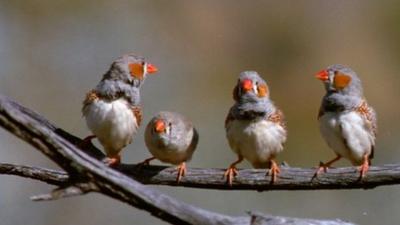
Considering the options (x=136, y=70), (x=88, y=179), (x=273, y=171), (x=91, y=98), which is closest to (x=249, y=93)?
(x=273, y=171)

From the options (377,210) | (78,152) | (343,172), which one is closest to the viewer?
(78,152)

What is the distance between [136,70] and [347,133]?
1190 mm

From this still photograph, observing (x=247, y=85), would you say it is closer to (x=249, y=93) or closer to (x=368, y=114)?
(x=249, y=93)

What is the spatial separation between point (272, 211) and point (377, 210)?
104cm

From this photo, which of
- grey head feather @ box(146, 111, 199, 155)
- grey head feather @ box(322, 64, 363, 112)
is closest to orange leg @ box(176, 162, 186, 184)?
grey head feather @ box(146, 111, 199, 155)

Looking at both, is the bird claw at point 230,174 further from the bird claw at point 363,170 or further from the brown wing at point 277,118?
the bird claw at point 363,170

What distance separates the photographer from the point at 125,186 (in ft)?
14.9

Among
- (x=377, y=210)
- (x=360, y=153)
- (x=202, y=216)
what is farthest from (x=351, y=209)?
(x=202, y=216)

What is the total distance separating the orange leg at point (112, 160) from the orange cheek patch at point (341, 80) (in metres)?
1.26

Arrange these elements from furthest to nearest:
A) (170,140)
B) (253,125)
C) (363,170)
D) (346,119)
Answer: (170,140)
(346,119)
(253,125)
(363,170)

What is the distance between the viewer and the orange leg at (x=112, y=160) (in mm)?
5986

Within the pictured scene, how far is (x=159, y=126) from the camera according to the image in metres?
6.12

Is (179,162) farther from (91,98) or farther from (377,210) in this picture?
(377,210)

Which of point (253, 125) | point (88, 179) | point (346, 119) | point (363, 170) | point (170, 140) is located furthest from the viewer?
point (170, 140)
